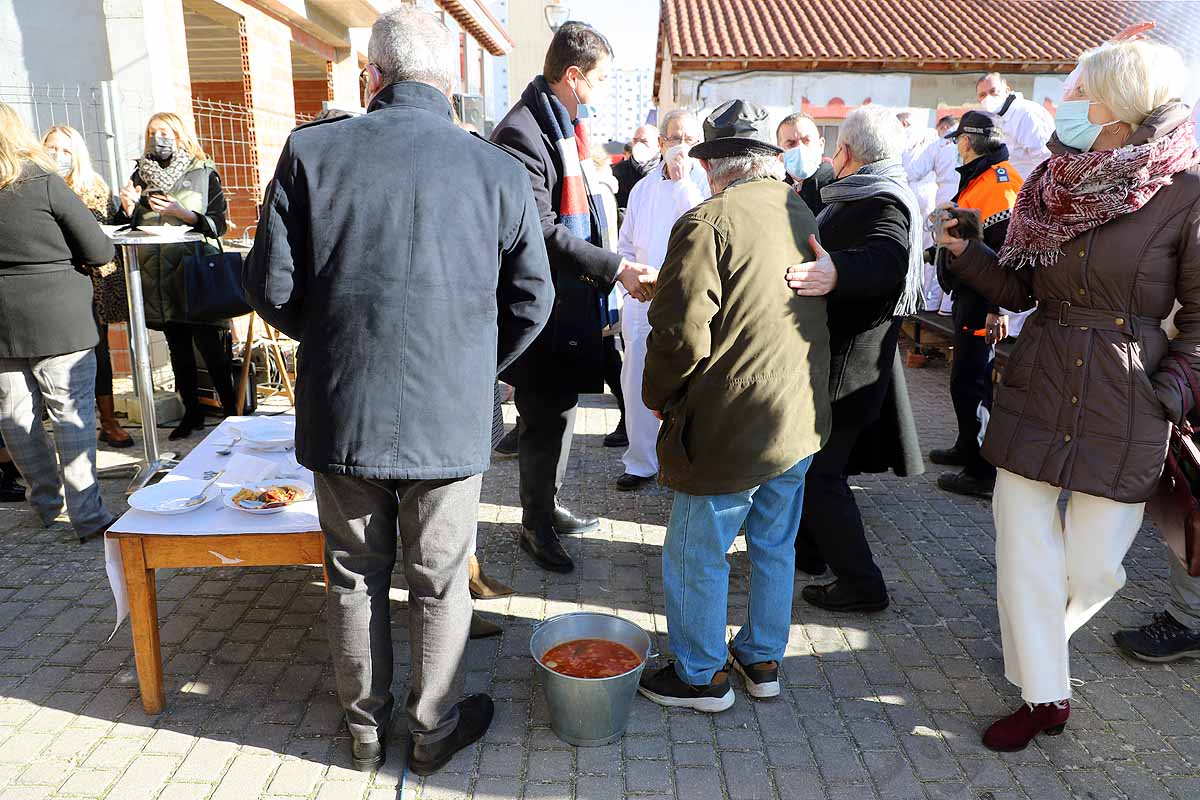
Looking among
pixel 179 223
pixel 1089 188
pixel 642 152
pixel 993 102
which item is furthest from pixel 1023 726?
pixel 993 102

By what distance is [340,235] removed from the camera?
2.14 metres

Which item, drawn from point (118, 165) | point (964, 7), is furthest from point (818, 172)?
point (964, 7)

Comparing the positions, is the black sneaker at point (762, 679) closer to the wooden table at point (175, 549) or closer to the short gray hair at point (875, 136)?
the wooden table at point (175, 549)

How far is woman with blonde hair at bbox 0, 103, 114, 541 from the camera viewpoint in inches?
147

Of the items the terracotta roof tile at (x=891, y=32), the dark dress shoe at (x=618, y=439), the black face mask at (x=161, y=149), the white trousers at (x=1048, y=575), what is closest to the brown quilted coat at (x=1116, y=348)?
the white trousers at (x=1048, y=575)

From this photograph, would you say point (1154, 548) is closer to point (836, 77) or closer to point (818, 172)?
point (818, 172)

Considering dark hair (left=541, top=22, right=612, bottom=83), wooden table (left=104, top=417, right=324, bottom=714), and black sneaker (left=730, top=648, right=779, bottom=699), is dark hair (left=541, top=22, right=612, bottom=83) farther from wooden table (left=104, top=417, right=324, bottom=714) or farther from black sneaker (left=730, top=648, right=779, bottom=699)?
black sneaker (left=730, top=648, right=779, bottom=699)

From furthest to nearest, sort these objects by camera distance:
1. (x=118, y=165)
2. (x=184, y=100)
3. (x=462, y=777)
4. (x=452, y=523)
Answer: (x=184, y=100) < (x=118, y=165) < (x=462, y=777) < (x=452, y=523)

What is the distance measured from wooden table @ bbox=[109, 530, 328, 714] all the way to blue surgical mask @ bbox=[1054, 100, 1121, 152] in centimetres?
272

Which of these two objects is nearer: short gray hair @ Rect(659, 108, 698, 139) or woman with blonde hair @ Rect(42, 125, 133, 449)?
short gray hair @ Rect(659, 108, 698, 139)

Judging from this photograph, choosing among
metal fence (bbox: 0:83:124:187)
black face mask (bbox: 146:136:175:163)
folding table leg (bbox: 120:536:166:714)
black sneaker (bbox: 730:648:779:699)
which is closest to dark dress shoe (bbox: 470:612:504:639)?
black sneaker (bbox: 730:648:779:699)

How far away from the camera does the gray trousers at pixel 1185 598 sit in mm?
3248

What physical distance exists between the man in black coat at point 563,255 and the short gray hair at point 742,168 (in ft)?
1.86

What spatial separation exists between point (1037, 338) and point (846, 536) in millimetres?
1214
